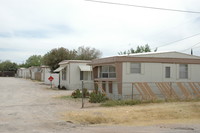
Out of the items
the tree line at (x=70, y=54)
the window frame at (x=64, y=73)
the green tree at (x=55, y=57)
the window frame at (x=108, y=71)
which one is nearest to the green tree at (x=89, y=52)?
the tree line at (x=70, y=54)

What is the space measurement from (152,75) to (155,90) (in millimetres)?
1113

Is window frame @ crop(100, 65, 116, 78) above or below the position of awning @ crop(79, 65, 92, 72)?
below

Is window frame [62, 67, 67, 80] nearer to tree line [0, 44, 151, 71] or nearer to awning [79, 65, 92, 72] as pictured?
awning [79, 65, 92, 72]

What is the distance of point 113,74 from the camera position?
19984 millimetres

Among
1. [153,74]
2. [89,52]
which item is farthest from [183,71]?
[89,52]

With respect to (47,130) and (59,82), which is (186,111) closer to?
(47,130)

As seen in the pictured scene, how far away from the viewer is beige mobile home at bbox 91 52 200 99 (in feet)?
58.2

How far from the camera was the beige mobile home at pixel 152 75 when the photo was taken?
17.8 metres

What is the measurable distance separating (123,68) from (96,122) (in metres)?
7.30

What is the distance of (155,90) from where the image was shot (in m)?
18.5

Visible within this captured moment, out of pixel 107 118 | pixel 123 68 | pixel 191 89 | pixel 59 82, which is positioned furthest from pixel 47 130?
pixel 59 82

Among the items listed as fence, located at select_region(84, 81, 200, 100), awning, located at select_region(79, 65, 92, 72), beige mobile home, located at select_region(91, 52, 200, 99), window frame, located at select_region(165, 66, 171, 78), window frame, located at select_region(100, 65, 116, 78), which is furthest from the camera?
awning, located at select_region(79, 65, 92, 72)

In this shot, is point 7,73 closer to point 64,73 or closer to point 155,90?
point 64,73

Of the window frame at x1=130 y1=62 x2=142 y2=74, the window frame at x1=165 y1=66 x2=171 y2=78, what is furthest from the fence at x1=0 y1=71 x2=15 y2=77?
the window frame at x1=165 y1=66 x2=171 y2=78
